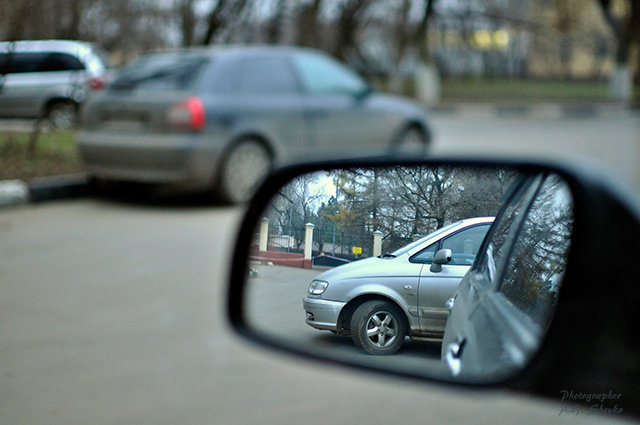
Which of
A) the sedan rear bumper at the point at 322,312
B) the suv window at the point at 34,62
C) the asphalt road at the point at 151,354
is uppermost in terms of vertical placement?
the suv window at the point at 34,62

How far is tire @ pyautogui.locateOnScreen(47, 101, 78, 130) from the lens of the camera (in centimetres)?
775

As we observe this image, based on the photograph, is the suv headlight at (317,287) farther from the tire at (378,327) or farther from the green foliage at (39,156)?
the green foliage at (39,156)

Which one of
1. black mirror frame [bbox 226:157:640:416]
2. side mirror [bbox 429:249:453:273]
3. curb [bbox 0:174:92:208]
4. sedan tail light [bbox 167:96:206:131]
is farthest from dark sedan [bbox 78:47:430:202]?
black mirror frame [bbox 226:157:640:416]

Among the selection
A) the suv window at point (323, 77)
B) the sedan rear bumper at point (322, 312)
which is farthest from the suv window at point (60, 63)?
the sedan rear bumper at point (322, 312)

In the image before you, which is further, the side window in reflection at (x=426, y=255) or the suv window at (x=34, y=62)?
the suv window at (x=34, y=62)

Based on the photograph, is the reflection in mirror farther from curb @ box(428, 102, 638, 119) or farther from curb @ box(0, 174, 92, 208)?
curb @ box(428, 102, 638, 119)

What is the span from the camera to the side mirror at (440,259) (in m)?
1.17

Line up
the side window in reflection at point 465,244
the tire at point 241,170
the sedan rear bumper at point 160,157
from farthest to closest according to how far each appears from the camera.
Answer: the tire at point 241,170 → the sedan rear bumper at point 160,157 → the side window in reflection at point 465,244

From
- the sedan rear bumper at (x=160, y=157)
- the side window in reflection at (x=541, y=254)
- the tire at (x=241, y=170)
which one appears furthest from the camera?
the tire at (x=241, y=170)

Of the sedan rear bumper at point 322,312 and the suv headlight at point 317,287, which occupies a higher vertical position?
the suv headlight at point 317,287

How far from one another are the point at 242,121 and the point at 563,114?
1887 centimetres

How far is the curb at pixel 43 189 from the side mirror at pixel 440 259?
6942mm

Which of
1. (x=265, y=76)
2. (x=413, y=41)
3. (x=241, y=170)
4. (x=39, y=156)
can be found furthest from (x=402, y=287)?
(x=413, y=41)

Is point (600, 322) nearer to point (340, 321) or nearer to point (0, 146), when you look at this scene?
point (340, 321)
